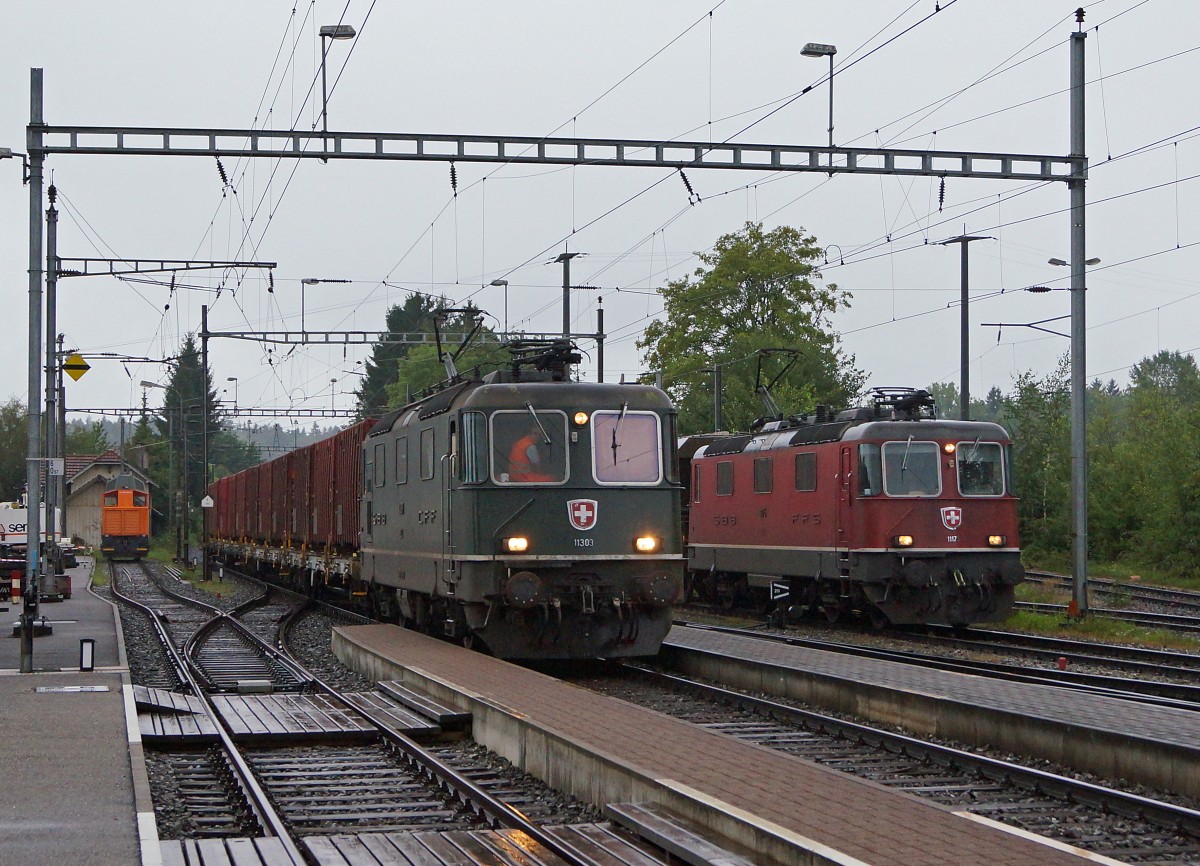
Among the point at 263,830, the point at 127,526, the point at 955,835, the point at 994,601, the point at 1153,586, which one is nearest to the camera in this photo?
the point at 955,835

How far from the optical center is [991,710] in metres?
11.0

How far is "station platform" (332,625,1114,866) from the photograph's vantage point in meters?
7.00

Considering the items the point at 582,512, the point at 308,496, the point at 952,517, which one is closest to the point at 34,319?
the point at 582,512

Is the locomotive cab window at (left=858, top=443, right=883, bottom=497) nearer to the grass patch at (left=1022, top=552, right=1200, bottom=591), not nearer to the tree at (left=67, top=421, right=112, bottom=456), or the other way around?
the grass patch at (left=1022, top=552, right=1200, bottom=591)

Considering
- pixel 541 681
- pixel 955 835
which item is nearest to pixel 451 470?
pixel 541 681

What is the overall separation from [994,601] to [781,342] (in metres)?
30.5

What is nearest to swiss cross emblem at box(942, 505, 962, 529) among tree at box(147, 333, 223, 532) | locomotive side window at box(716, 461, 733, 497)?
locomotive side window at box(716, 461, 733, 497)

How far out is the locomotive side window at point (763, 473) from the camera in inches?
941

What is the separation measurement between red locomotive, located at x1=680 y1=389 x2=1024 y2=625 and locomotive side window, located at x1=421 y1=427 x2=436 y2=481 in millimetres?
6486

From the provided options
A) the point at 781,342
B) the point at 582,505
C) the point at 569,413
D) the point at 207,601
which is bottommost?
the point at 207,601

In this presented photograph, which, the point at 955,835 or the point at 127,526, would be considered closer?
the point at 955,835

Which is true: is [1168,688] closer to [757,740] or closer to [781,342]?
[757,740]

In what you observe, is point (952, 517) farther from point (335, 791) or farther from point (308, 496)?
point (308, 496)

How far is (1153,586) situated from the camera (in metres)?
33.6
